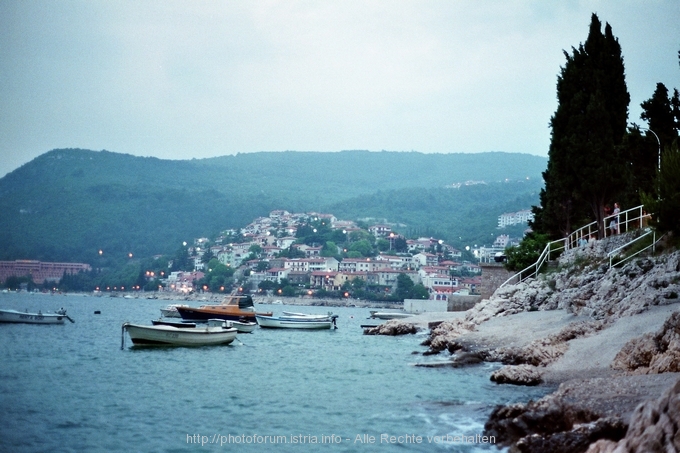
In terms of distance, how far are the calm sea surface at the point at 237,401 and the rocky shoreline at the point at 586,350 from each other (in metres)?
1.15

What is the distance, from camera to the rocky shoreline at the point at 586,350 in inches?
399

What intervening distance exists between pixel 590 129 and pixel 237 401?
22097mm

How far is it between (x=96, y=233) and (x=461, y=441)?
18015cm

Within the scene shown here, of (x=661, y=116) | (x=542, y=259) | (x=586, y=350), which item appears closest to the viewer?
(x=586, y=350)

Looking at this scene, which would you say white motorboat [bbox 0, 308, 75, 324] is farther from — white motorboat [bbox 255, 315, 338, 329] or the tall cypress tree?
the tall cypress tree

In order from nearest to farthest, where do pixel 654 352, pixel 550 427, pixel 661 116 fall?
pixel 550 427 < pixel 654 352 < pixel 661 116

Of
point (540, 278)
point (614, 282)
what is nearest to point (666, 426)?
point (614, 282)

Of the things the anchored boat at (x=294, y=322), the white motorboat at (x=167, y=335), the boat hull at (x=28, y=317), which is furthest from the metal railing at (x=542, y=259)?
the boat hull at (x=28, y=317)

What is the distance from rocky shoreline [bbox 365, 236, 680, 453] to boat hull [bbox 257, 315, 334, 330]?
15.2m

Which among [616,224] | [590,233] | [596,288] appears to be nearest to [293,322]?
[590,233]

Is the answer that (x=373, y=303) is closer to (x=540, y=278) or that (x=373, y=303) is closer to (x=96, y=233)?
(x=96, y=233)

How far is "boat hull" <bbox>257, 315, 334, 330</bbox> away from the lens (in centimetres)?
4759

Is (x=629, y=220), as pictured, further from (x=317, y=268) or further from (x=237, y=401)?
(x=317, y=268)

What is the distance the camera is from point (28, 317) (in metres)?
46.3
